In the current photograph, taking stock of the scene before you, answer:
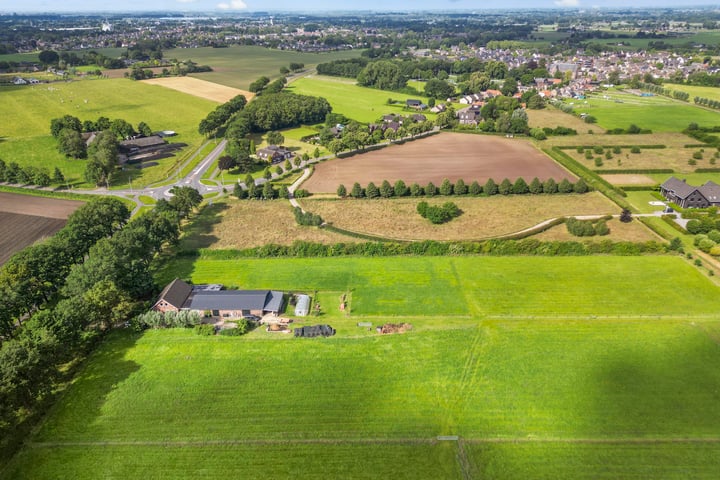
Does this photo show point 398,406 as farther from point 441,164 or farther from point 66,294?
point 441,164

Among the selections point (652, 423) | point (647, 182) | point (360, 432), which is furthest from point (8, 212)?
point (647, 182)

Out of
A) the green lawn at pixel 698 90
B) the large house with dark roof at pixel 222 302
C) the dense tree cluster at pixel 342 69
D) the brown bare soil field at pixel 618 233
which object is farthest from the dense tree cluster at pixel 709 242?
the dense tree cluster at pixel 342 69

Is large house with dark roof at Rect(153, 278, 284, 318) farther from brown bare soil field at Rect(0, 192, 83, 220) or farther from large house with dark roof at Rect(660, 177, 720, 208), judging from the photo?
large house with dark roof at Rect(660, 177, 720, 208)

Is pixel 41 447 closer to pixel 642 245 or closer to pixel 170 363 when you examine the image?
pixel 170 363

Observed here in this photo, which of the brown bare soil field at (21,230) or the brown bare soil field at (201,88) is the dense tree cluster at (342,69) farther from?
the brown bare soil field at (21,230)

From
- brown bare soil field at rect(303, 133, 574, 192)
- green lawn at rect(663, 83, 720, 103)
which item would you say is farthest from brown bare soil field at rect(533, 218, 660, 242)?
green lawn at rect(663, 83, 720, 103)

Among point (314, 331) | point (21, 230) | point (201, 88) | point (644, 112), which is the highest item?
point (201, 88)

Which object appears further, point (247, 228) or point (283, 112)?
point (283, 112)

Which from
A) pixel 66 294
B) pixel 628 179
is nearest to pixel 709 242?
pixel 628 179
